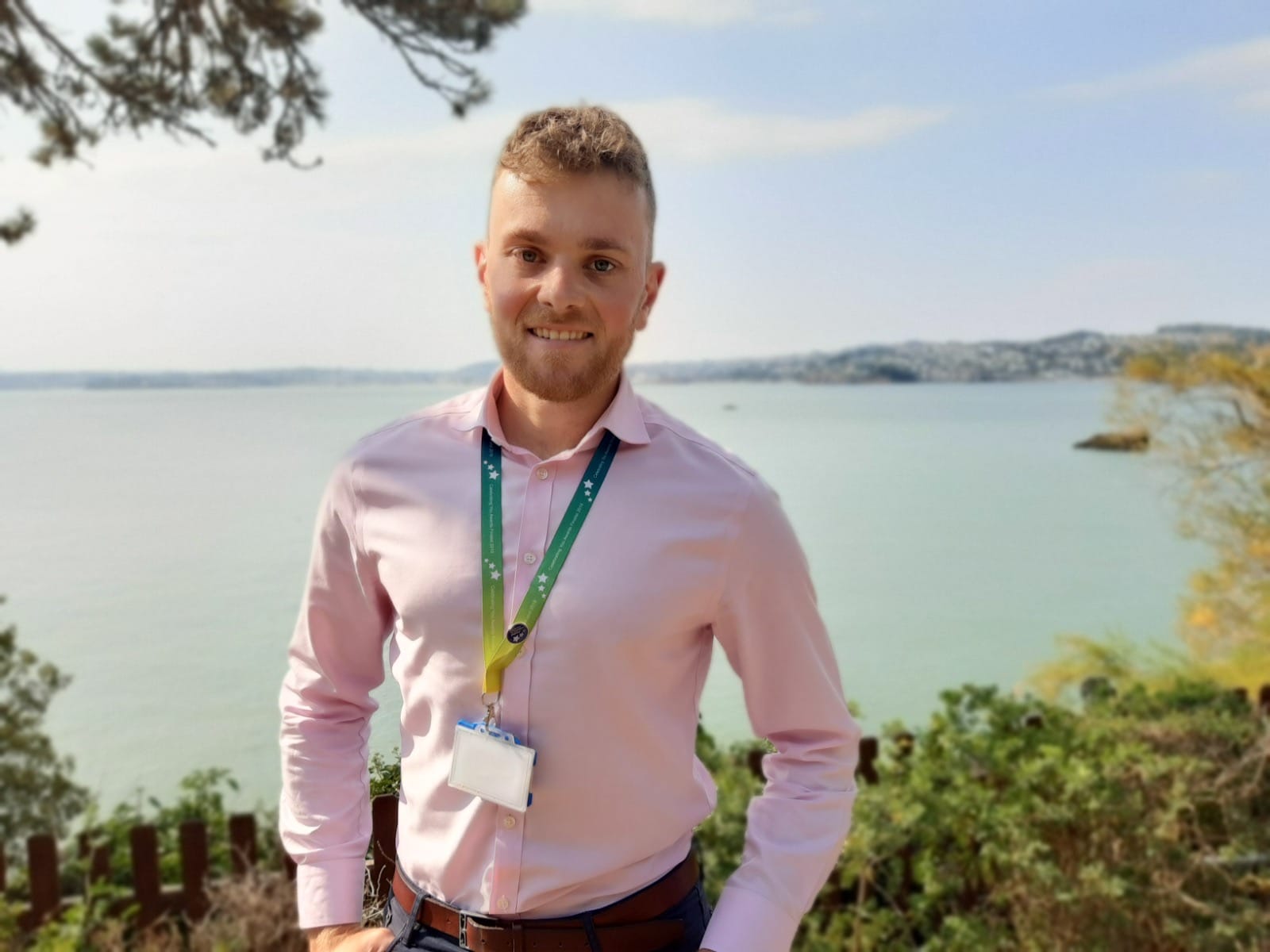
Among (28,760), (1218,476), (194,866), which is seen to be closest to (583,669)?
(194,866)

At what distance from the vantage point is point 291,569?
17.7 ft

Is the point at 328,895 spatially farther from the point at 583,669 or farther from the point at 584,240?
the point at 584,240

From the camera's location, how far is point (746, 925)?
108 centimetres

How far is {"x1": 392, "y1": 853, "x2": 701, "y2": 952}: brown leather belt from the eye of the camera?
106 cm

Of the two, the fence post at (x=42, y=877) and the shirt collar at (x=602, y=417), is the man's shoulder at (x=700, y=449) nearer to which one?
the shirt collar at (x=602, y=417)

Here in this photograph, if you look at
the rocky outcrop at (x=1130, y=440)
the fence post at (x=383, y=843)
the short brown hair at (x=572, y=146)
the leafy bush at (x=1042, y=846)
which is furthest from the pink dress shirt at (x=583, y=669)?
the rocky outcrop at (x=1130, y=440)

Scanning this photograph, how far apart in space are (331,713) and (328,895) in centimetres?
19

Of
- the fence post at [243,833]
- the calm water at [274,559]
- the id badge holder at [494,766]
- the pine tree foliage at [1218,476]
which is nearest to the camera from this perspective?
the id badge holder at [494,766]

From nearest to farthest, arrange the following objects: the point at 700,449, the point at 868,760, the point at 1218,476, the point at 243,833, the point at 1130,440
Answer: the point at 700,449, the point at 243,833, the point at 868,760, the point at 1218,476, the point at 1130,440

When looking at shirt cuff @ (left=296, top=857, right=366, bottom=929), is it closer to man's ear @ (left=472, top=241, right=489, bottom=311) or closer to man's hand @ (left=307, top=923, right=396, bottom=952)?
man's hand @ (left=307, top=923, right=396, bottom=952)

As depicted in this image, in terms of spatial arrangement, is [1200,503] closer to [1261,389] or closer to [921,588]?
[1261,389]

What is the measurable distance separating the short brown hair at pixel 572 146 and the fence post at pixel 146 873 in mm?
2997

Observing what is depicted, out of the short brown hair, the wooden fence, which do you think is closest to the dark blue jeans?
the short brown hair

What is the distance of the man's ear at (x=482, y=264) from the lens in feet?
3.72
